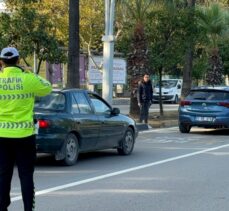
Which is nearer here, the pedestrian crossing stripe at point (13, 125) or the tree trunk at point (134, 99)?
the pedestrian crossing stripe at point (13, 125)

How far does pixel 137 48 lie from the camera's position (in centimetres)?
2275

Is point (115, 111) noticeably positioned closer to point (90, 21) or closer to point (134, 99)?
point (134, 99)

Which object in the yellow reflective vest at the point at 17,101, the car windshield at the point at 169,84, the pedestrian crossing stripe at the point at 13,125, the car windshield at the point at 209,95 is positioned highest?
the yellow reflective vest at the point at 17,101

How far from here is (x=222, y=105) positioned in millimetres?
18531

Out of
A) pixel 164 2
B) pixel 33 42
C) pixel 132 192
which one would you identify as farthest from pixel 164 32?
pixel 132 192

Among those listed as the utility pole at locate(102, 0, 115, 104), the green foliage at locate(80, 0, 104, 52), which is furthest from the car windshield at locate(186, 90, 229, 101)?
the green foliage at locate(80, 0, 104, 52)

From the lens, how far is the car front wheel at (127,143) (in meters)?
13.2

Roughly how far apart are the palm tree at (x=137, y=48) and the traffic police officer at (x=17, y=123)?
1654 centimetres

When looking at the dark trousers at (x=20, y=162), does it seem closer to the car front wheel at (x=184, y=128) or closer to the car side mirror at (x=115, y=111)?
the car side mirror at (x=115, y=111)

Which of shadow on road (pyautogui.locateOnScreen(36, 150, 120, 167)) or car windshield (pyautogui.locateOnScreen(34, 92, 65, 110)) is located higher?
car windshield (pyautogui.locateOnScreen(34, 92, 65, 110))

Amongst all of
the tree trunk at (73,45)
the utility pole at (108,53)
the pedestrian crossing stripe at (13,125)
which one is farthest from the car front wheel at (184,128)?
the pedestrian crossing stripe at (13,125)

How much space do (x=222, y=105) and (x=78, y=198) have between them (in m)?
11.0

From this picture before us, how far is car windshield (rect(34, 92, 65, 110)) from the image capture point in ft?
36.6

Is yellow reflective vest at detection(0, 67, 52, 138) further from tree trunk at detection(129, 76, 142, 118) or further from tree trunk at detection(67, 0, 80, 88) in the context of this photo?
tree trunk at detection(129, 76, 142, 118)
